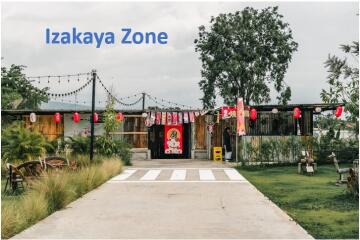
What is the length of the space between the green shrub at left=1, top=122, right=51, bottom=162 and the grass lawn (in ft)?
25.9

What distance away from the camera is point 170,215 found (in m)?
10.5

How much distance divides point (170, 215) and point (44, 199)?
102 inches

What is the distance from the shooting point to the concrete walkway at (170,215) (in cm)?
866

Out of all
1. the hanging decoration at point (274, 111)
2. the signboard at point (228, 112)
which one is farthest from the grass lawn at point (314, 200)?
the hanging decoration at point (274, 111)

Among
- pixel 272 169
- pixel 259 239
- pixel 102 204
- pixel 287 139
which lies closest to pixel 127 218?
pixel 102 204

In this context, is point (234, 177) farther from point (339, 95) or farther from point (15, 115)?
point (15, 115)

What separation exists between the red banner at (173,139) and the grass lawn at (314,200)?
12613 mm

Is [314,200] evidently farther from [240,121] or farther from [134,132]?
[134,132]

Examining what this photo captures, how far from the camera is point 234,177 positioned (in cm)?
1953

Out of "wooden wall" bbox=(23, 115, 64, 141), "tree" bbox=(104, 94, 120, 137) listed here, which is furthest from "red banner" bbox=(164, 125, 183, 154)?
"wooden wall" bbox=(23, 115, 64, 141)

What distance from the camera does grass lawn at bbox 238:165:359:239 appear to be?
939 cm

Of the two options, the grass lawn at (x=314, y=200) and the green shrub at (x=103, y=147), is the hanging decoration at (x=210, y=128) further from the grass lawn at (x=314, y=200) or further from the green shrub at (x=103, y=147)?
the grass lawn at (x=314, y=200)

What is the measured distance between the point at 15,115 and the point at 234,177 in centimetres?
1901

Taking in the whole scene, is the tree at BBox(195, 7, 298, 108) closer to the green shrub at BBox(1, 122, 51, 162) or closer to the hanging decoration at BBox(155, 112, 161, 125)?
the hanging decoration at BBox(155, 112, 161, 125)
